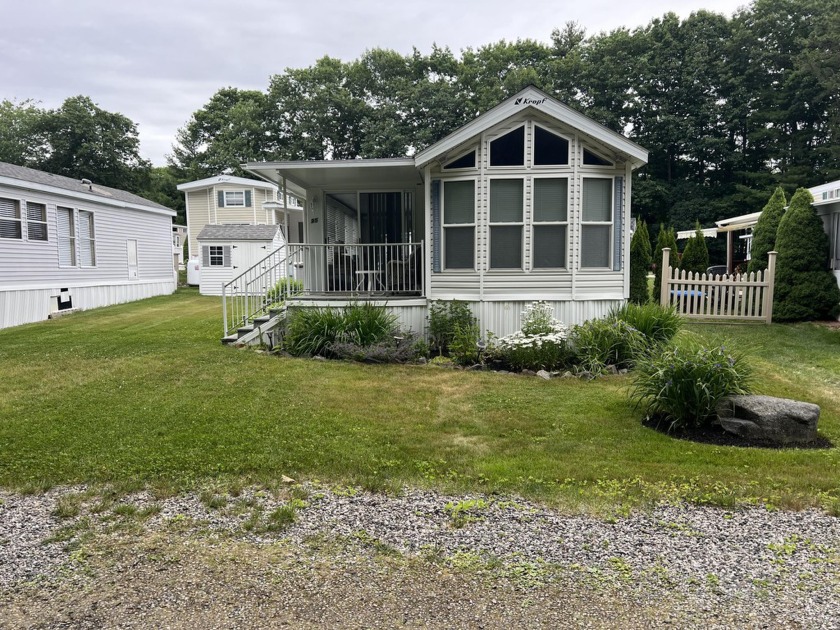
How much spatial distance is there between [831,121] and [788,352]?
1012 inches

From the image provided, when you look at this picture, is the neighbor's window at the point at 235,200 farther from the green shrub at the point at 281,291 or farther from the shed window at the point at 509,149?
the shed window at the point at 509,149

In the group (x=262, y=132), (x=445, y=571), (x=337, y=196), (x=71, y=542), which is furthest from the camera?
(x=262, y=132)

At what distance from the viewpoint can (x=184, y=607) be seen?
2.52 metres

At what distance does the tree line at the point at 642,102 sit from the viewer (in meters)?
29.4

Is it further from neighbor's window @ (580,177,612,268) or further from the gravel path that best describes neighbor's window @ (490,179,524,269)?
the gravel path

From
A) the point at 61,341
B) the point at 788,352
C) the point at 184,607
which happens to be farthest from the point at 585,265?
the point at 61,341

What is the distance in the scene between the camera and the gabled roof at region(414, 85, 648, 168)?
8.48 m

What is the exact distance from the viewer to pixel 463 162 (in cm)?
905

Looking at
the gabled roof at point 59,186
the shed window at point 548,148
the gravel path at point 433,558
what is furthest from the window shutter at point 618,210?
the gabled roof at point 59,186

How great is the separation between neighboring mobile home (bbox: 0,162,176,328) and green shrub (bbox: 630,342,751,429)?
14.3 meters

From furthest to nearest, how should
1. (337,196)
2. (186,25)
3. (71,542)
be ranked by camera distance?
1. (186,25)
2. (337,196)
3. (71,542)

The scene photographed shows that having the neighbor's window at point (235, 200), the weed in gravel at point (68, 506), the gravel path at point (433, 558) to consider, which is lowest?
the gravel path at point (433, 558)

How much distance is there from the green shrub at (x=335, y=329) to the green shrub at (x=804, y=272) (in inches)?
368

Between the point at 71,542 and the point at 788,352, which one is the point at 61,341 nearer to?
the point at 71,542
